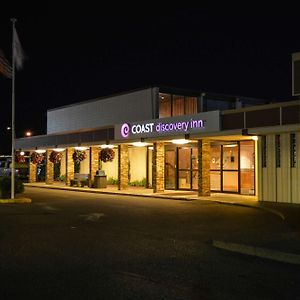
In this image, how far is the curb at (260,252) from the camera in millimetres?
10516

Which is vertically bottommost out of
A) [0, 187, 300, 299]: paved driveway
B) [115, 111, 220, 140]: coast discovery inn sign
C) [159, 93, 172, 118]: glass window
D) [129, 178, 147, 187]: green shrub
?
[0, 187, 300, 299]: paved driveway

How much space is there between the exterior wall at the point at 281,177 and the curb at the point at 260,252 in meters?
10.1

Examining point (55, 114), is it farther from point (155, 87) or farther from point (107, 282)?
point (107, 282)

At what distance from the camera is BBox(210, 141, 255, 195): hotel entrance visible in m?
28.2

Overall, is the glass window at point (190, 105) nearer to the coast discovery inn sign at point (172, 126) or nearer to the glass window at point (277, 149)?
the coast discovery inn sign at point (172, 126)

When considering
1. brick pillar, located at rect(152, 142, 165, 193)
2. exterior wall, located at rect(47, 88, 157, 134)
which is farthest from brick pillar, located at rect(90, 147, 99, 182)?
brick pillar, located at rect(152, 142, 165, 193)

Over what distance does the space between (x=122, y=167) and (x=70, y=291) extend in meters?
25.2

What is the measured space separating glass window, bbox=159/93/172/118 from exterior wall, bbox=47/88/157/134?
77 cm

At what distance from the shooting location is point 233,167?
95.6 feet

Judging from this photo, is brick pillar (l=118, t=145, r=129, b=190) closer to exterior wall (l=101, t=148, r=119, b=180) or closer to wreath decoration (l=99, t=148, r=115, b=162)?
wreath decoration (l=99, t=148, r=115, b=162)

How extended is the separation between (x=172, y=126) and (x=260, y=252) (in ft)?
55.3

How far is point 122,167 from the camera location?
33000 millimetres

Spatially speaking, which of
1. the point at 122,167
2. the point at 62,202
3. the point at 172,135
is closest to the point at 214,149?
the point at 172,135

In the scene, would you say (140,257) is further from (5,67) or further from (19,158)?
(19,158)
